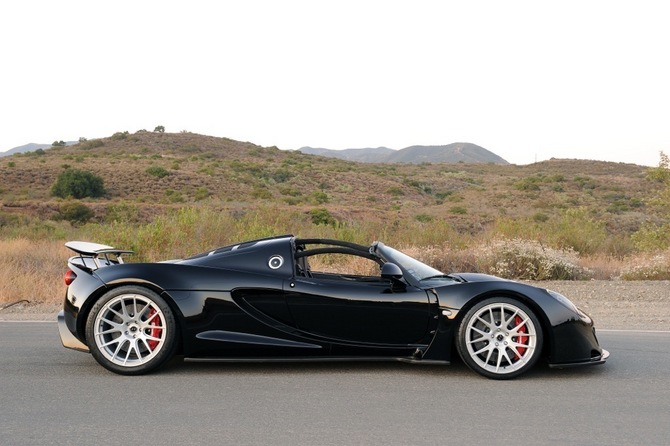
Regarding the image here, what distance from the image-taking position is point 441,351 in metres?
6.10

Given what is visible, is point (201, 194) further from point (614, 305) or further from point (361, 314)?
point (361, 314)

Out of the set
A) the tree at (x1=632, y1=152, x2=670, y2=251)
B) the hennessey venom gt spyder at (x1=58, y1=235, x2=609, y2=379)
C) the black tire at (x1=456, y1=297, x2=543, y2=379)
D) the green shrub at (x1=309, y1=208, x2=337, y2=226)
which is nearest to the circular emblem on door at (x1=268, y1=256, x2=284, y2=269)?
the hennessey venom gt spyder at (x1=58, y1=235, x2=609, y2=379)

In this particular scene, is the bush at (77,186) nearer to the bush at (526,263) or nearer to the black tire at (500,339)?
the bush at (526,263)

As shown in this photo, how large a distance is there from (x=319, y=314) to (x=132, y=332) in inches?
61.5

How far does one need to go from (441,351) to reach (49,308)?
6.75m

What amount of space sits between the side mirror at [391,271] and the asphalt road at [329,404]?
2.76 ft

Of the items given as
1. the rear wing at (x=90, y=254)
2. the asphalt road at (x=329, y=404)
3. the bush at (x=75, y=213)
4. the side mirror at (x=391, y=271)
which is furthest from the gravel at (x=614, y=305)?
the bush at (x=75, y=213)

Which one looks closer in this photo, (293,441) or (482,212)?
(293,441)

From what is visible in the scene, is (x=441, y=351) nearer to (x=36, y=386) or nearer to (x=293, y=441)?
(x=293, y=441)

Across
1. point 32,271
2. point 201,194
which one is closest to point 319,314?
point 32,271

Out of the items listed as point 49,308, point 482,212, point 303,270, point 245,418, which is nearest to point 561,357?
point 303,270

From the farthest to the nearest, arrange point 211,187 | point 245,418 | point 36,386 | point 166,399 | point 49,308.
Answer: point 211,187, point 49,308, point 36,386, point 166,399, point 245,418

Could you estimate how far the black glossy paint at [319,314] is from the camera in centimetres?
610

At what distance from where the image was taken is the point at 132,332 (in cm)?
621
